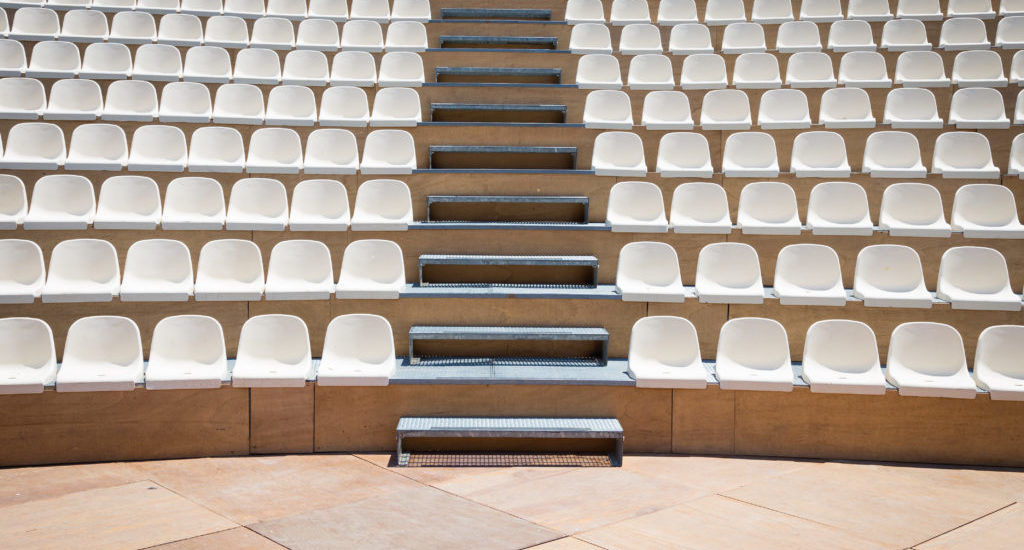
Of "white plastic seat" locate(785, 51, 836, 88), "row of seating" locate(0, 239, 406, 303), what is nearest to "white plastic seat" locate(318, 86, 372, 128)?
"row of seating" locate(0, 239, 406, 303)

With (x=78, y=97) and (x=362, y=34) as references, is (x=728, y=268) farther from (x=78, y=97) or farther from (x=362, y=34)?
(x=78, y=97)

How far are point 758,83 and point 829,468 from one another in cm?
345

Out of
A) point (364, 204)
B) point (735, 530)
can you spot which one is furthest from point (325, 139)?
point (735, 530)

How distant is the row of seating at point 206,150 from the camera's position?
519 centimetres

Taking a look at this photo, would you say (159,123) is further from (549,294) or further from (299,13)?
(549,294)

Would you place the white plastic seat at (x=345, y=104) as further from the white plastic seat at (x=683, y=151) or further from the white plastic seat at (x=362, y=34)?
the white plastic seat at (x=683, y=151)

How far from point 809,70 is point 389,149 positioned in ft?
10.5

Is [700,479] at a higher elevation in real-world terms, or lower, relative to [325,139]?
lower

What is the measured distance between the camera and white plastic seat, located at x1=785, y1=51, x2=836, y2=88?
6355mm

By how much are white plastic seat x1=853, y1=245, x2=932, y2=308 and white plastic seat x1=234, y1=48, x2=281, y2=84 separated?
168 inches

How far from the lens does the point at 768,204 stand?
195 inches

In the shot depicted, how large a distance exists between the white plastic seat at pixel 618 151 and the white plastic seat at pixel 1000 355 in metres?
2.22

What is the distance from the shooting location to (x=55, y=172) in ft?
17.0

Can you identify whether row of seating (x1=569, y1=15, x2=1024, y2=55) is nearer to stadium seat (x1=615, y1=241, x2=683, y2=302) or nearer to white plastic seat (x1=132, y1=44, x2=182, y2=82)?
stadium seat (x1=615, y1=241, x2=683, y2=302)
